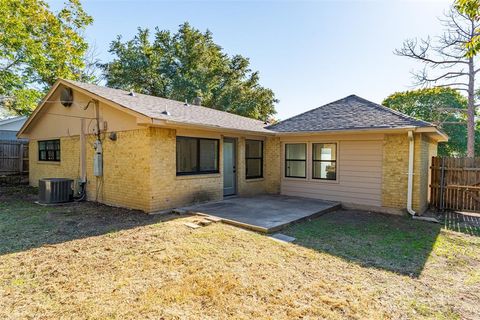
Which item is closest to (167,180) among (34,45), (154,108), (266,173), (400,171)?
(154,108)

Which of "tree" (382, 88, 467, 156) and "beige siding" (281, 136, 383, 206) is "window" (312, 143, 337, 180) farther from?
"tree" (382, 88, 467, 156)

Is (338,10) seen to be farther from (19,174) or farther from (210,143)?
(19,174)

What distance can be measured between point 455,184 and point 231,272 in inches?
341

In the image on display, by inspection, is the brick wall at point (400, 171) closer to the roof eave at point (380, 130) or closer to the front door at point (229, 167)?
the roof eave at point (380, 130)

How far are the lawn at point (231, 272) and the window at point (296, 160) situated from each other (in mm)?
3780

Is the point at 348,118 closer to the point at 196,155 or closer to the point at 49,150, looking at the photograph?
the point at 196,155

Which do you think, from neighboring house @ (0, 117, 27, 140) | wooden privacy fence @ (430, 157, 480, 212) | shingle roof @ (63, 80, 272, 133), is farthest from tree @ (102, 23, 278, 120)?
wooden privacy fence @ (430, 157, 480, 212)

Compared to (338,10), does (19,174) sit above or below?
below

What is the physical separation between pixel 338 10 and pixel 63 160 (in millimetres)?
11995

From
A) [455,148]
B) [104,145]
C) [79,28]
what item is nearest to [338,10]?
[104,145]

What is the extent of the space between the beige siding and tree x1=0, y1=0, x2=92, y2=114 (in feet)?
54.2

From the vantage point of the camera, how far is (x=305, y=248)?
517cm

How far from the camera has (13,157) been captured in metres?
14.5

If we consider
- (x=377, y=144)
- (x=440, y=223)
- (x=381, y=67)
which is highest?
(x=381, y=67)
